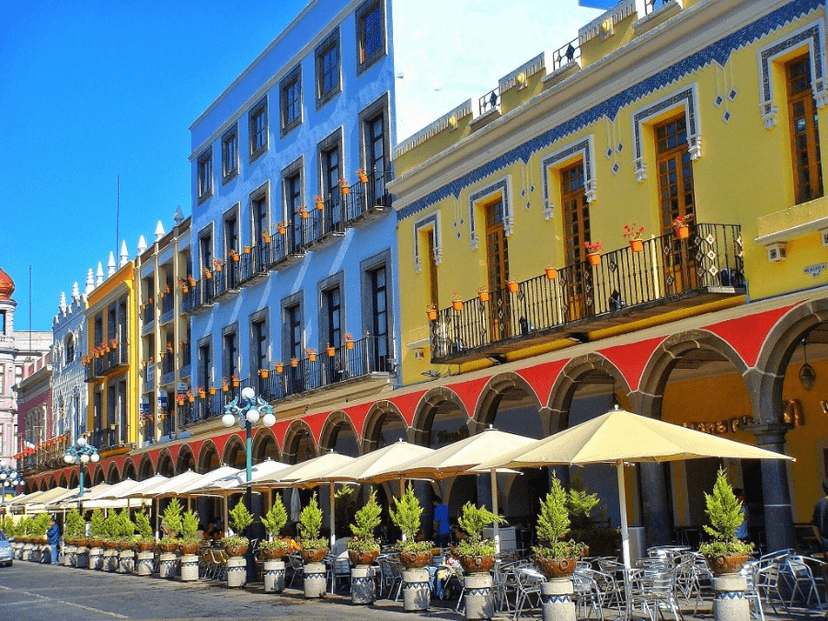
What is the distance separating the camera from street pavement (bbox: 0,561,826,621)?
16.2 m

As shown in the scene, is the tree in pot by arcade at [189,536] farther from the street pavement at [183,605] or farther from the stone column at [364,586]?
the stone column at [364,586]

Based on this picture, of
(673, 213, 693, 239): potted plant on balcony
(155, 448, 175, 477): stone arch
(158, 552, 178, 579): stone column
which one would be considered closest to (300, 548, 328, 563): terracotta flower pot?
(158, 552, 178, 579): stone column

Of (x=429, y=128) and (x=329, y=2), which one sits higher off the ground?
(x=329, y=2)

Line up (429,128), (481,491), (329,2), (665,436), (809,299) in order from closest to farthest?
(665,436) < (809,299) < (481,491) < (429,128) < (329,2)

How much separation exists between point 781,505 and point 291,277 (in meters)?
17.8

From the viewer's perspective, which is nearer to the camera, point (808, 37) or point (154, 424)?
point (808, 37)

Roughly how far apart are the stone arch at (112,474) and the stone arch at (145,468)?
4030 mm

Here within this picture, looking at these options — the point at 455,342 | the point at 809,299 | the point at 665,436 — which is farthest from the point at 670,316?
the point at 455,342

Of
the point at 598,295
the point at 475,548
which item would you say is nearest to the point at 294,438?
the point at 598,295

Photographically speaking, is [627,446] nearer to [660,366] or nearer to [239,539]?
[660,366]

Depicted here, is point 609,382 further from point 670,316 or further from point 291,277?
point 291,277

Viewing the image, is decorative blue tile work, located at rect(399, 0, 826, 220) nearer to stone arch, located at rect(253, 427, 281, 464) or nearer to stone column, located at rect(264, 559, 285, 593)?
stone column, located at rect(264, 559, 285, 593)

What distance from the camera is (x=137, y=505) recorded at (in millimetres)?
40125

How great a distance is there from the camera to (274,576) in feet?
69.4
